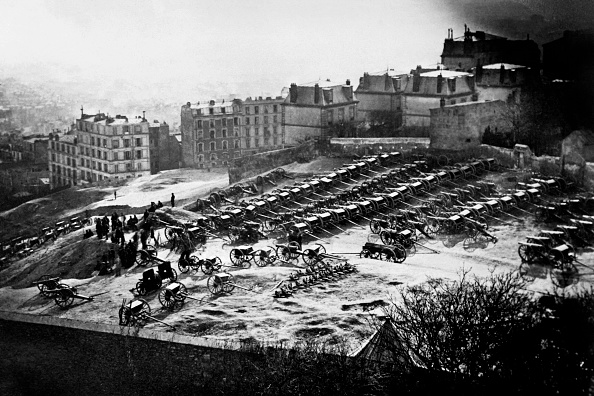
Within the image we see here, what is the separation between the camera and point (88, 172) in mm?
40094

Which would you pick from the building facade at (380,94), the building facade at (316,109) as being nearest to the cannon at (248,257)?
the building facade at (380,94)

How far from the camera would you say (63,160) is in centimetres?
4106

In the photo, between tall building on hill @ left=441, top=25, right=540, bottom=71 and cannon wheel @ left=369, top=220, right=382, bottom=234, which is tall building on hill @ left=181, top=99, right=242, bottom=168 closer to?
tall building on hill @ left=441, top=25, right=540, bottom=71

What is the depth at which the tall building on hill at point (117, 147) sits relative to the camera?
39.5 meters

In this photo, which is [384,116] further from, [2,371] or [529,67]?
[2,371]

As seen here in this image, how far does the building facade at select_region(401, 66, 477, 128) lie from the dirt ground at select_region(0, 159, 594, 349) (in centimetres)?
1010

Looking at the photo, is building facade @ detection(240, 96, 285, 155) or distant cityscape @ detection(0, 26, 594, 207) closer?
distant cityscape @ detection(0, 26, 594, 207)

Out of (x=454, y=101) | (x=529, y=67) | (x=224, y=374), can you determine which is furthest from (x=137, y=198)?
(x=224, y=374)

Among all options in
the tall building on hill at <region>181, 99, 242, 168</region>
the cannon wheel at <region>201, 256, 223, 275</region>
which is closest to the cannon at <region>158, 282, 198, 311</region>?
the cannon wheel at <region>201, 256, 223, 275</region>

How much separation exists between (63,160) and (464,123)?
2127 centimetres

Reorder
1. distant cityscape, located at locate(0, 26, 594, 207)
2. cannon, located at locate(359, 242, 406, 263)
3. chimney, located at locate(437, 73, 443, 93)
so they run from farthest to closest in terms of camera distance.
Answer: chimney, located at locate(437, 73, 443, 93) < distant cityscape, located at locate(0, 26, 594, 207) < cannon, located at locate(359, 242, 406, 263)

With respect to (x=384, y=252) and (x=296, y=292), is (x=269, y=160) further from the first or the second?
(x=296, y=292)

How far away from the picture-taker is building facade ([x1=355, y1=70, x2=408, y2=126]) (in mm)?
31891

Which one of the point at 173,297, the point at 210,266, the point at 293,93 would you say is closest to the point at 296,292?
the point at 173,297
